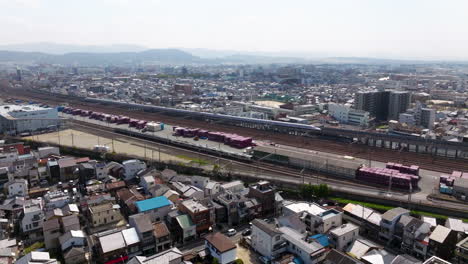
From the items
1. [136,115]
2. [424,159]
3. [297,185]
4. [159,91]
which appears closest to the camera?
[297,185]

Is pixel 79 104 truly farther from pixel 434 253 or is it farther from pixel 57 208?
pixel 434 253

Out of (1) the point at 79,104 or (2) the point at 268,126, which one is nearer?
(2) the point at 268,126

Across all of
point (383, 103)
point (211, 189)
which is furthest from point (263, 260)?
point (383, 103)

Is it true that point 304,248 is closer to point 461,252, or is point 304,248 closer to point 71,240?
point 461,252

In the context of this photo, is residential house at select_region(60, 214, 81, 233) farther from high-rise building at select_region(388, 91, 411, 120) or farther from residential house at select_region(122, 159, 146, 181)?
high-rise building at select_region(388, 91, 411, 120)

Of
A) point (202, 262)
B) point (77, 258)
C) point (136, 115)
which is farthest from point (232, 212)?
point (136, 115)
